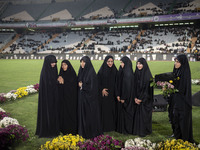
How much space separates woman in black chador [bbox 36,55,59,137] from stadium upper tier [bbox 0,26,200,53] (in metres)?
29.8

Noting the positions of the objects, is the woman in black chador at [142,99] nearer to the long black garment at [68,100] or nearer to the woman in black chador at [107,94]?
the woman in black chador at [107,94]

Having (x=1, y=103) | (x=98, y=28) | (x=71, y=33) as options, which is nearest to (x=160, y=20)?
(x=98, y=28)

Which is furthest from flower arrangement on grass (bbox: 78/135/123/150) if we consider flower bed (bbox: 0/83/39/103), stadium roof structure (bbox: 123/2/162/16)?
stadium roof structure (bbox: 123/2/162/16)

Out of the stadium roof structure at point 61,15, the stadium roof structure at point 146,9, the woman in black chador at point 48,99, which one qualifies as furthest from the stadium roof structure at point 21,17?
the woman in black chador at point 48,99

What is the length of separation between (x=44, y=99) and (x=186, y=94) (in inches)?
121

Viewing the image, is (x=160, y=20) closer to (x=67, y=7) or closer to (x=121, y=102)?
(x=67, y=7)

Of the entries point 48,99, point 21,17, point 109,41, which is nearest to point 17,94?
point 48,99

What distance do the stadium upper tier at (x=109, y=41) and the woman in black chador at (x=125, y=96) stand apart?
28.9 m

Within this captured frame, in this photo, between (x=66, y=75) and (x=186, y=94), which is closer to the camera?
(x=186, y=94)

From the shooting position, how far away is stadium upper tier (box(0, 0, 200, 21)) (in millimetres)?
43156

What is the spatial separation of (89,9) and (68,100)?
1997 inches

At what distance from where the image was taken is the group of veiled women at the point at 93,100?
438 cm

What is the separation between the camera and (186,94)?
3.85m

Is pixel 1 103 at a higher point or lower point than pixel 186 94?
lower
